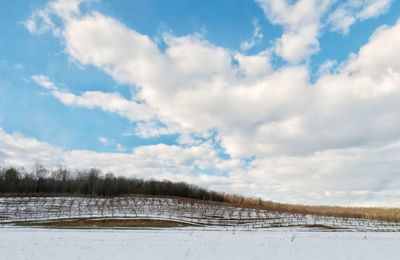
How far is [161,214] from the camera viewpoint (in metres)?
45.9

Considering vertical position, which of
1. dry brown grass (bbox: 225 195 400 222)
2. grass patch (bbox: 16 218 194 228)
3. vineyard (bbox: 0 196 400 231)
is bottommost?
grass patch (bbox: 16 218 194 228)

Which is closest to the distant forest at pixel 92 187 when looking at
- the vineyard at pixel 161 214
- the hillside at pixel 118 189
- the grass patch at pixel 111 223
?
the hillside at pixel 118 189

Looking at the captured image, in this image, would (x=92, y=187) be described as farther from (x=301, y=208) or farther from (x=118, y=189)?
(x=301, y=208)

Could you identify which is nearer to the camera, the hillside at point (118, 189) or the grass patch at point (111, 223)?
the grass patch at point (111, 223)

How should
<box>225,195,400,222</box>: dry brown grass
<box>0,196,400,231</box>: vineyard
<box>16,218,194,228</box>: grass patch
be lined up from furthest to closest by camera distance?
<box>225,195,400,222</box>: dry brown grass
<box>0,196,400,231</box>: vineyard
<box>16,218,194,228</box>: grass patch

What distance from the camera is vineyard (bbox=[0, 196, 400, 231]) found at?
41438 millimetres

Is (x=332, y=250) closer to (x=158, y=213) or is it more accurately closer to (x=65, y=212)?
(x=158, y=213)

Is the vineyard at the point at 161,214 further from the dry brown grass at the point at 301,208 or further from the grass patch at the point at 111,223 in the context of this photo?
the dry brown grass at the point at 301,208

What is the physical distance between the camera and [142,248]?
17141 mm

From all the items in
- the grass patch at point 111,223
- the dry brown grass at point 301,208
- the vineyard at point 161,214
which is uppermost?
the dry brown grass at point 301,208

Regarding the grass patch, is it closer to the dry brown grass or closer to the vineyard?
the vineyard

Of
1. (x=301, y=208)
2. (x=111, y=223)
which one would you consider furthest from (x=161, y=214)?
(x=301, y=208)

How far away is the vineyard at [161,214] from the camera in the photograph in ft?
136

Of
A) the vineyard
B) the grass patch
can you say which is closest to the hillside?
the vineyard
